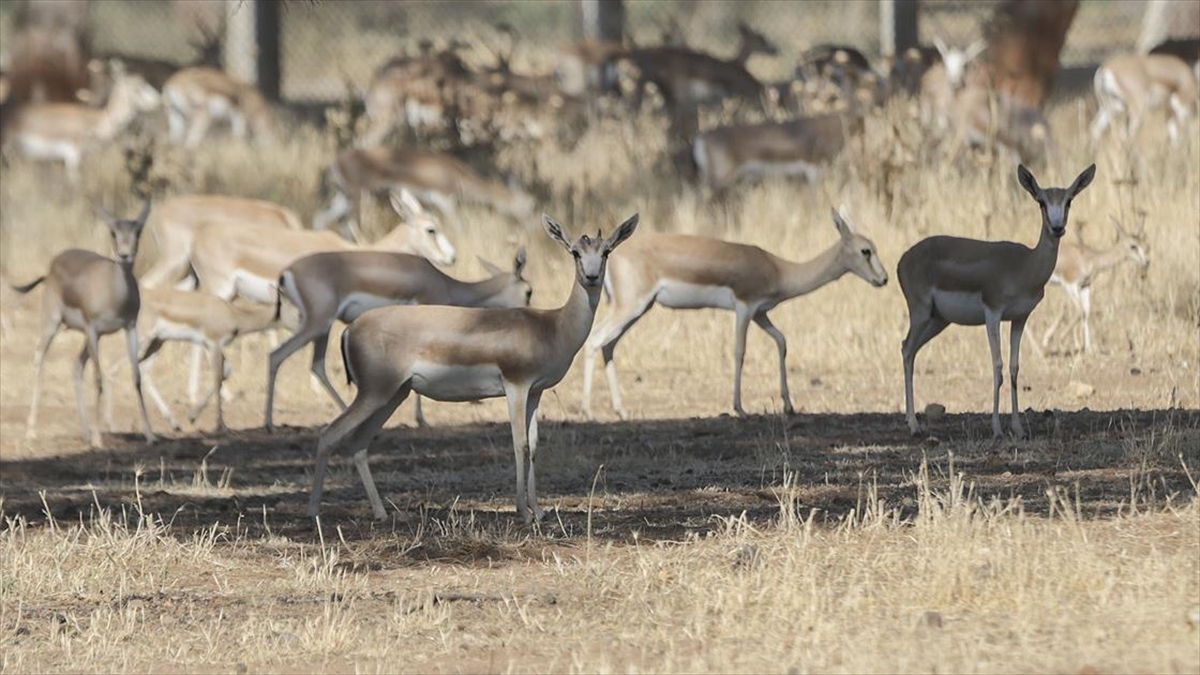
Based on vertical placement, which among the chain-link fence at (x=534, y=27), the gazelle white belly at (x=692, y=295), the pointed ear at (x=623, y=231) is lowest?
the gazelle white belly at (x=692, y=295)

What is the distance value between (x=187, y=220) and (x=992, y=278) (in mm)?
6839

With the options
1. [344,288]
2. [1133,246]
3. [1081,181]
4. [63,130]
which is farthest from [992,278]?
[63,130]

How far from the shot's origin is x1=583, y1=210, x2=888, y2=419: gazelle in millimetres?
11398

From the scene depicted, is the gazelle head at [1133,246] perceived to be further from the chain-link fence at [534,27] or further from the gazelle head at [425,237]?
the chain-link fence at [534,27]

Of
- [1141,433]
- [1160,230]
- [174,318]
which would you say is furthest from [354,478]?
[1160,230]

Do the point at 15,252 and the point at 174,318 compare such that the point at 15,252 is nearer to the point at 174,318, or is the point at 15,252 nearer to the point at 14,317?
the point at 14,317

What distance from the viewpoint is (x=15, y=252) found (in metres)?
16.1

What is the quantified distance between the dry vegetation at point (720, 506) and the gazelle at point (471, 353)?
39 cm

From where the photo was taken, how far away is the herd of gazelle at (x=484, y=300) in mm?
7875

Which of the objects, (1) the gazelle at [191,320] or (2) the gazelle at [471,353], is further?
(1) the gazelle at [191,320]

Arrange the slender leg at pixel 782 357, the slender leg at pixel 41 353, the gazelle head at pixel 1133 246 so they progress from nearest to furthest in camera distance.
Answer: the slender leg at pixel 782 357 → the slender leg at pixel 41 353 → the gazelle head at pixel 1133 246

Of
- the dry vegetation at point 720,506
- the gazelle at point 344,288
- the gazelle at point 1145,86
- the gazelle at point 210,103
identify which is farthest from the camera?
the gazelle at point 210,103

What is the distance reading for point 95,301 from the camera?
11297mm

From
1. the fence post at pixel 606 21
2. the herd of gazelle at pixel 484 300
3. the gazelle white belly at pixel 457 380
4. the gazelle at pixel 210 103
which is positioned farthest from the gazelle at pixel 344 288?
the fence post at pixel 606 21
